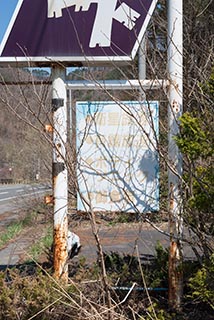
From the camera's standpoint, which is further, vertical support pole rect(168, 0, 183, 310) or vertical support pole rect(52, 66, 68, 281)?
vertical support pole rect(52, 66, 68, 281)

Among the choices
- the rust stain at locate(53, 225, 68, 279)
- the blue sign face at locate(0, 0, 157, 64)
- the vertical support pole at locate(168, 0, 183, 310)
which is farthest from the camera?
the rust stain at locate(53, 225, 68, 279)

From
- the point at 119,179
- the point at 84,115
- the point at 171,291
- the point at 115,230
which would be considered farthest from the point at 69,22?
the point at 115,230

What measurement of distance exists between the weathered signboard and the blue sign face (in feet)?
1.68

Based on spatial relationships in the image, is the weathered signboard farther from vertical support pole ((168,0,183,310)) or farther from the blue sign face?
the blue sign face

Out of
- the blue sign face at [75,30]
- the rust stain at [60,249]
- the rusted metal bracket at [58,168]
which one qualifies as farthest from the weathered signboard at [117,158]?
the blue sign face at [75,30]

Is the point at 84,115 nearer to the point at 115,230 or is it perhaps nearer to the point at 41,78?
the point at 41,78

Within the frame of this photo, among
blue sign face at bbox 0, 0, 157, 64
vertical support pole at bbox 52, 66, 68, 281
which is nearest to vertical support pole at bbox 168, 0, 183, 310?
blue sign face at bbox 0, 0, 157, 64

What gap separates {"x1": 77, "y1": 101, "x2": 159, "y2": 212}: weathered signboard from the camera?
4.92 metres

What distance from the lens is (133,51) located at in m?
4.77

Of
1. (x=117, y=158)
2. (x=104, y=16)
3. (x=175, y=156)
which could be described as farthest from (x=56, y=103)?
(x=175, y=156)

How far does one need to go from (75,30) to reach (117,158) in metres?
1.25

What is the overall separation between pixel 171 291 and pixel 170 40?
220cm

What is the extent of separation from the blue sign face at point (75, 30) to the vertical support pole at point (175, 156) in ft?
0.97

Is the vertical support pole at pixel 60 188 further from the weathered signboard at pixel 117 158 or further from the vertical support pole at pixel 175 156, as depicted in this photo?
the vertical support pole at pixel 175 156
